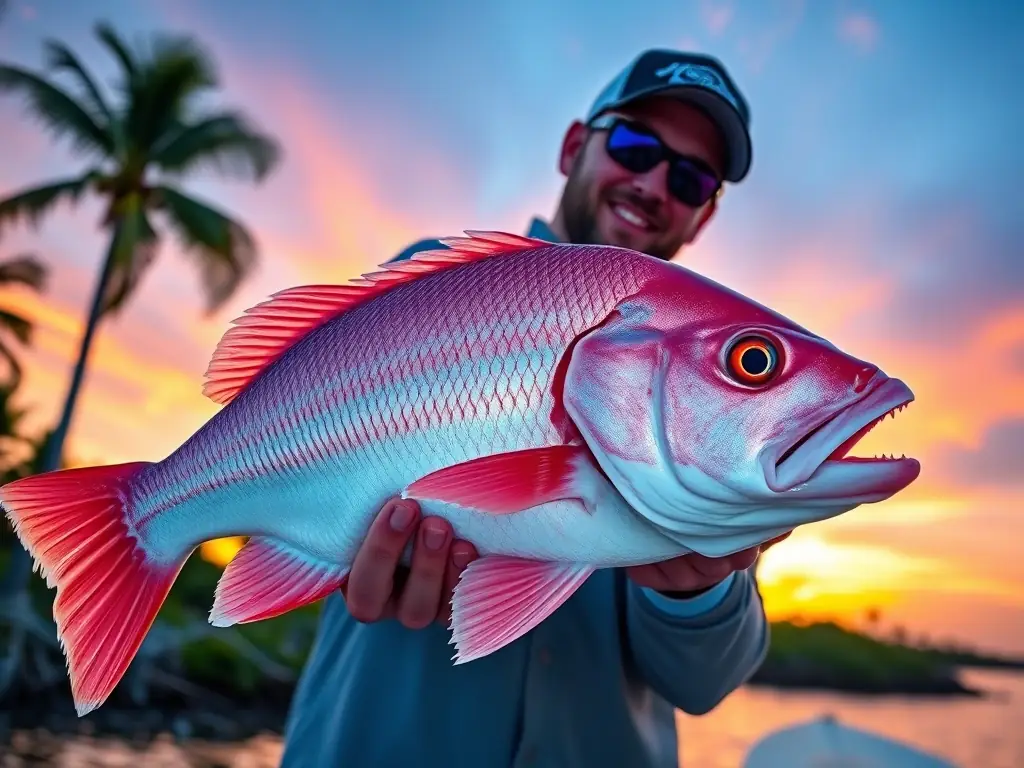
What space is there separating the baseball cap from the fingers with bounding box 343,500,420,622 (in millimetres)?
1915

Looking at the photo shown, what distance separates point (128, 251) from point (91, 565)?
1432 centimetres

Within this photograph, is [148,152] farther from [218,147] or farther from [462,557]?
[462,557]

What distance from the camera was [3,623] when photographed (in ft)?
39.1

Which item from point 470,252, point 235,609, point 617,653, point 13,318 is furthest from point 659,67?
point 13,318

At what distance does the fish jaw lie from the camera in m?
1.32

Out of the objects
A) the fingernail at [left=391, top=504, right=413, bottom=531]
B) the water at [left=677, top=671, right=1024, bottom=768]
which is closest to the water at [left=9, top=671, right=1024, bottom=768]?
the water at [left=677, top=671, right=1024, bottom=768]

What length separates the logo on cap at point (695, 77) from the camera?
2.81 meters

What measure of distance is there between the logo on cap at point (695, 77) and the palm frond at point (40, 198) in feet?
49.4

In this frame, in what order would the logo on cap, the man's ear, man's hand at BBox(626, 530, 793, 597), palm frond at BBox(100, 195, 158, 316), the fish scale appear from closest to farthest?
the fish scale, man's hand at BBox(626, 530, 793, 597), the logo on cap, the man's ear, palm frond at BBox(100, 195, 158, 316)

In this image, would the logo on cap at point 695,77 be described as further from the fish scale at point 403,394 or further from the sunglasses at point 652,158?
the fish scale at point 403,394

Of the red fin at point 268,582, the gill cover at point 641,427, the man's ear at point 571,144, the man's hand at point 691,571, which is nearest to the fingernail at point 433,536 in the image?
the red fin at point 268,582

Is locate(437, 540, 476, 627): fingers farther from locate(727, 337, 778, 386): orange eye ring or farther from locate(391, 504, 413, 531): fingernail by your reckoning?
locate(727, 337, 778, 386): orange eye ring

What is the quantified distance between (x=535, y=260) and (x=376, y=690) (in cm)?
150

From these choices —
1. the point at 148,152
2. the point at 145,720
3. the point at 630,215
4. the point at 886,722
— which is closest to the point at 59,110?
the point at 148,152
